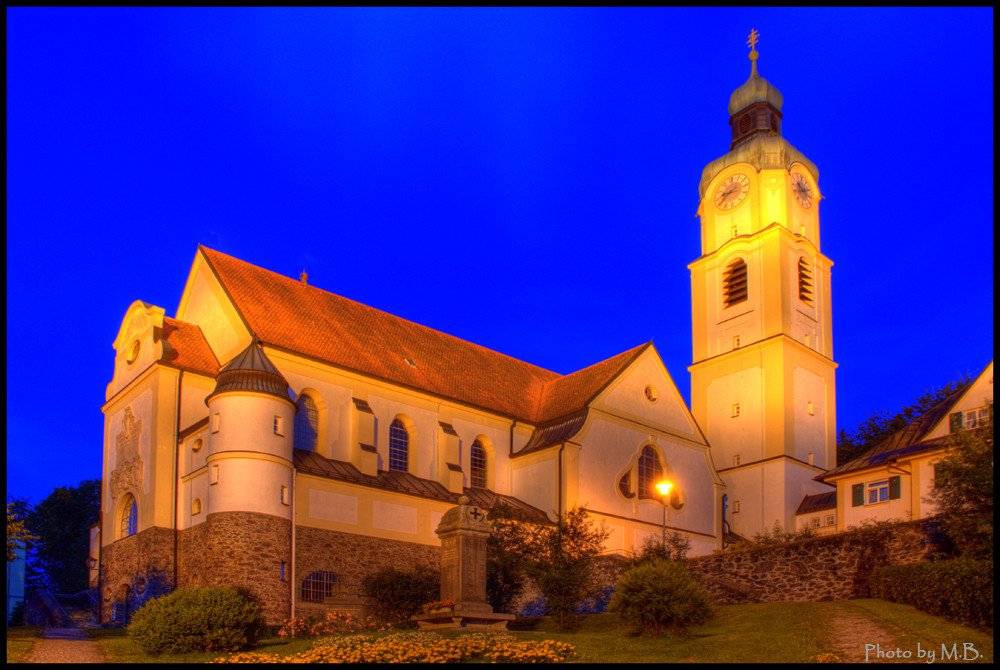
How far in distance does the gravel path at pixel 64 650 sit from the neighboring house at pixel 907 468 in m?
23.6

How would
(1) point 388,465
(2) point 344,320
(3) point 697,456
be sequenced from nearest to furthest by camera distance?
(1) point 388,465, (2) point 344,320, (3) point 697,456

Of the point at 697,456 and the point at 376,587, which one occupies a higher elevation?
the point at 697,456

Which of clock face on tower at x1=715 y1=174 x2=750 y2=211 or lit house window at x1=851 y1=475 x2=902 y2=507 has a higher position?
Result: clock face on tower at x1=715 y1=174 x2=750 y2=211

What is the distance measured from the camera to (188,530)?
98.8 ft

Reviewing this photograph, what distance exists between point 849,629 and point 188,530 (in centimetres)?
1971

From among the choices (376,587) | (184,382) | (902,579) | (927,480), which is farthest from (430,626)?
(927,480)

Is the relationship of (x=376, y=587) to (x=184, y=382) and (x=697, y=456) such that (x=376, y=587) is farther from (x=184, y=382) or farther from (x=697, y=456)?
(x=697, y=456)

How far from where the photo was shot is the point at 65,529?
59.7 meters

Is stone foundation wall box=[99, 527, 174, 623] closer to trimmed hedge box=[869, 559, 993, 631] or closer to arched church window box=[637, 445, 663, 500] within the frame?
arched church window box=[637, 445, 663, 500]

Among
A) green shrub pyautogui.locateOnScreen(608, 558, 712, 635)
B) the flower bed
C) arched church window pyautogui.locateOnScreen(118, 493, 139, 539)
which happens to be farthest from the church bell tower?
the flower bed

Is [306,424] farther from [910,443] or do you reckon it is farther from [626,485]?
[910,443]

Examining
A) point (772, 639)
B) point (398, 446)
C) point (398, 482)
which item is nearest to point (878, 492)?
point (772, 639)

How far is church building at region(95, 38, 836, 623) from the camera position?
29.7m

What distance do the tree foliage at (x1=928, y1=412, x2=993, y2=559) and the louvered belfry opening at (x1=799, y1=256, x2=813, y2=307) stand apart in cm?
2555
